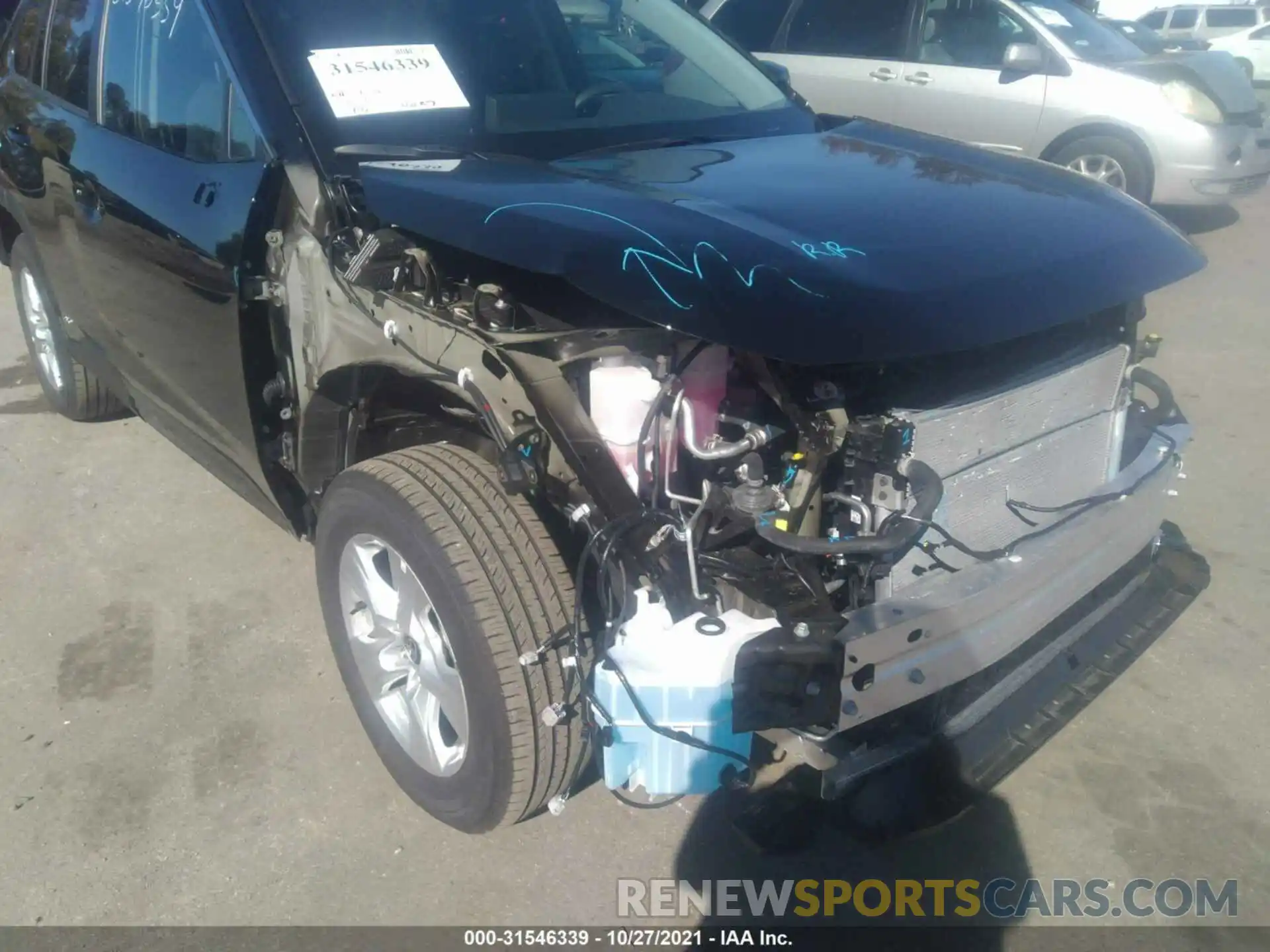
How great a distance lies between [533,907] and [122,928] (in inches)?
34.4

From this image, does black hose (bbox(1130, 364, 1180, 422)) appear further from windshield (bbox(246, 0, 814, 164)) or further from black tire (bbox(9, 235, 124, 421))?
black tire (bbox(9, 235, 124, 421))

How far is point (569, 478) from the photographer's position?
2.02 metres

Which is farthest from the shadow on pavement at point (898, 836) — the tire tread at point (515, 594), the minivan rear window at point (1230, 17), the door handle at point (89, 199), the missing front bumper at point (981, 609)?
the minivan rear window at point (1230, 17)

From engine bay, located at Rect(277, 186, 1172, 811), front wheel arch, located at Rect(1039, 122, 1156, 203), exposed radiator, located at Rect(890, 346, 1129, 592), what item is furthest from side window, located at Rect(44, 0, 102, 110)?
front wheel arch, located at Rect(1039, 122, 1156, 203)

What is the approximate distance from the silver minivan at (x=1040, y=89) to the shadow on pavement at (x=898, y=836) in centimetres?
567

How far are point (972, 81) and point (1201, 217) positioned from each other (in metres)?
2.68

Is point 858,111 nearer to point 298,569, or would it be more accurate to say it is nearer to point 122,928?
point 298,569

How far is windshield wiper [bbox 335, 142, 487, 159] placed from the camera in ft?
8.20

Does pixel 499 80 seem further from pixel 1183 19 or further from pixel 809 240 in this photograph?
pixel 1183 19

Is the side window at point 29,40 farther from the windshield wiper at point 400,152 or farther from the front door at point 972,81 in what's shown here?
the front door at point 972,81

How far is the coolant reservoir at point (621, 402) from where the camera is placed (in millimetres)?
1980

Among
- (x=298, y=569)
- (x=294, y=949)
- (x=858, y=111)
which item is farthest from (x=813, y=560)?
(x=858, y=111)

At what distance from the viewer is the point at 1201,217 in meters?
8.47

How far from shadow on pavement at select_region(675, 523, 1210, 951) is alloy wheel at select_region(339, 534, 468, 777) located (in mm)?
619
